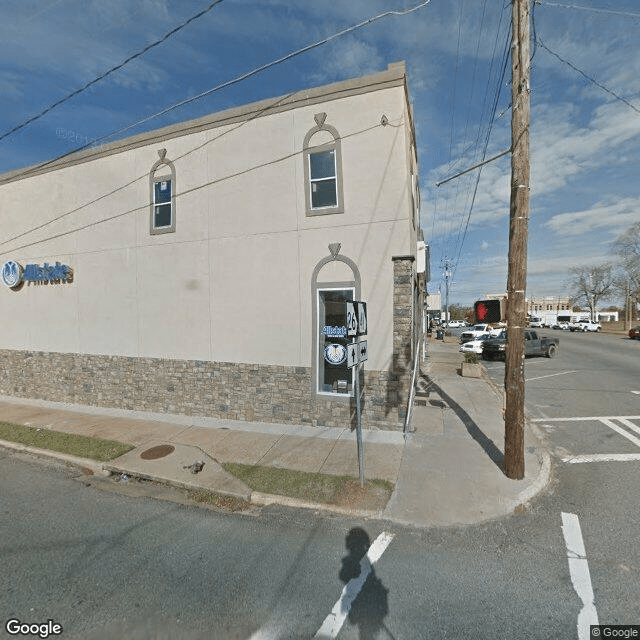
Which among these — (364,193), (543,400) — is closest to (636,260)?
(543,400)

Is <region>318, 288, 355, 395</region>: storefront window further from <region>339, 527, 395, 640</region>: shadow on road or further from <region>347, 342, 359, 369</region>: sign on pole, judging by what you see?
<region>339, 527, 395, 640</region>: shadow on road

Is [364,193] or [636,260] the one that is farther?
[636,260]

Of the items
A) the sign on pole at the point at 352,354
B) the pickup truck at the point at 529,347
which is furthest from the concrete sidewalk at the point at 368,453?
the pickup truck at the point at 529,347

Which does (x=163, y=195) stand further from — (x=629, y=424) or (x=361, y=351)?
(x=629, y=424)

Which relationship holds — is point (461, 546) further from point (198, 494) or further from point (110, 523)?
point (110, 523)

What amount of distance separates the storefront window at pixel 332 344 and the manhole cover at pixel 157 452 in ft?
11.2

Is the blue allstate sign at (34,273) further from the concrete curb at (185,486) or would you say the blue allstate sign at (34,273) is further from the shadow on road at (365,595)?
the shadow on road at (365,595)

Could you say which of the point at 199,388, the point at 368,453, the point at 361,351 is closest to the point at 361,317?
the point at 361,351

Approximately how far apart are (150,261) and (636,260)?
245 ft

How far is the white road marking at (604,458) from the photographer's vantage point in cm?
607

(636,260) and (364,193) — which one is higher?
(636,260)

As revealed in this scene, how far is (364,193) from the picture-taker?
7.59 meters

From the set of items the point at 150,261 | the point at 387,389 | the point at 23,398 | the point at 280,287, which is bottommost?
the point at 23,398

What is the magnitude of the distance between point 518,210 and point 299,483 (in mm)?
5344
